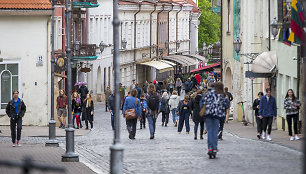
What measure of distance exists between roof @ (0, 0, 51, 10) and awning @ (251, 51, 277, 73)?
8634 millimetres

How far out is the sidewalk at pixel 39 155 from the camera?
1562 cm

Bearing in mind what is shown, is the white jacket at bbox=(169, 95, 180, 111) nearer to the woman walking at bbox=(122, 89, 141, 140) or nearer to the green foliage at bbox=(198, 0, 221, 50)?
the woman walking at bbox=(122, 89, 141, 140)

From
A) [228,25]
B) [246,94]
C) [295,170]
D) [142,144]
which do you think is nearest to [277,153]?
[295,170]

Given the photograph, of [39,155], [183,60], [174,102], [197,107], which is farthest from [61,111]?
[183,60]

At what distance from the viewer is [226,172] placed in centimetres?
1436

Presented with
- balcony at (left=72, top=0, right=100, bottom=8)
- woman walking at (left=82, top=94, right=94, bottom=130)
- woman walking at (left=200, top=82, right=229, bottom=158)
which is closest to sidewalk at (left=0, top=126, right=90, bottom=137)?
woman walking at (left=82, top=94, right=94, bottom=130)

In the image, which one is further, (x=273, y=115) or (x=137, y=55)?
(x=137, y=55)

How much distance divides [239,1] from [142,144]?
20647mm

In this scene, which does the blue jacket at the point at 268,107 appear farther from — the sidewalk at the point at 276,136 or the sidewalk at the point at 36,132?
the sidewalk at the point at 36,132

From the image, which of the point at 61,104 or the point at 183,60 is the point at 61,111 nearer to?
the point at 61,104

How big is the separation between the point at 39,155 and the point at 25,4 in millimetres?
14754

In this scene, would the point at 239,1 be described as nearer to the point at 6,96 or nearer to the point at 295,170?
the point at 6,96

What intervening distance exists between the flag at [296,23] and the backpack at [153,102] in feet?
14.9

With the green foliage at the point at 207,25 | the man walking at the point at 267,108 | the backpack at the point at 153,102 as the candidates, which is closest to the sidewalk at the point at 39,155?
the backpack at the point at 153,102
